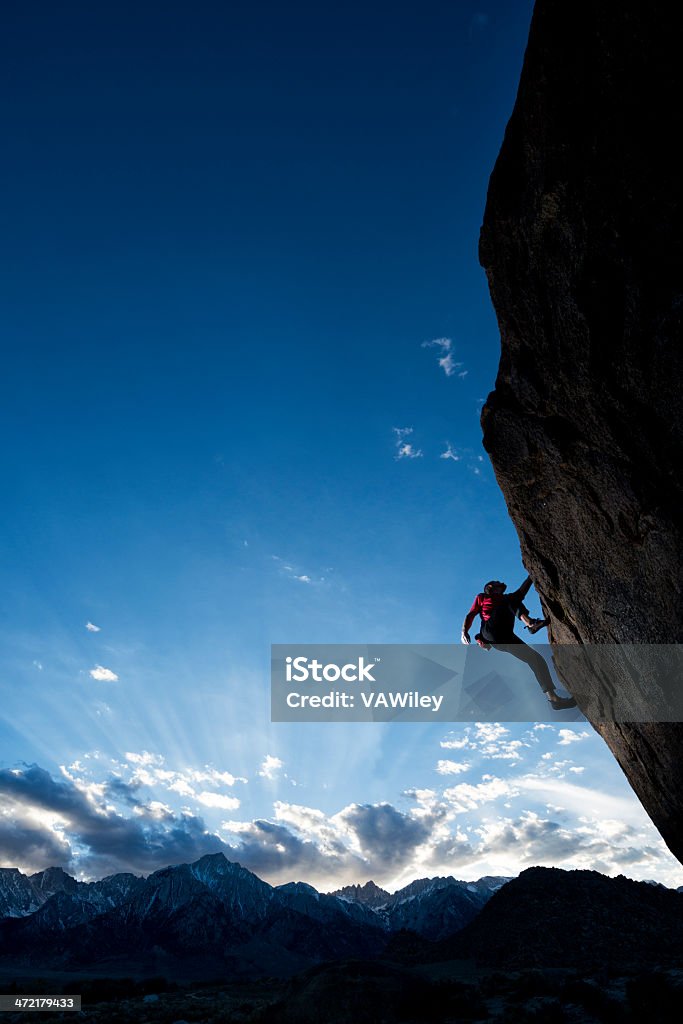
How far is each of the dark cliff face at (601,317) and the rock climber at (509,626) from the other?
1242mm

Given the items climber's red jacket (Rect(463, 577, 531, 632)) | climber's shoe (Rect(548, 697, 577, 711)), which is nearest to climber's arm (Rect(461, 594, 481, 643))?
climber's red jacket (Rect(463, 577, 531, 632))

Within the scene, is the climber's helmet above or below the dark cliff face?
below

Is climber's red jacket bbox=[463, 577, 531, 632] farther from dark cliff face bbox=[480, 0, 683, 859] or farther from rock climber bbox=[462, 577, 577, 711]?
dark cliff face bbox=[480, 0, 683, 859]

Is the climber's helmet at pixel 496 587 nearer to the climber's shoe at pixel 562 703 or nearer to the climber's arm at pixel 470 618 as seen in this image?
the climber's arm at pixel 470 618

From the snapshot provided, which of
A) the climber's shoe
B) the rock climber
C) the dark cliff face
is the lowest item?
the climber's shoe

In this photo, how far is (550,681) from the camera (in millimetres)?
12172

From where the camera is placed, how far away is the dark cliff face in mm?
7840

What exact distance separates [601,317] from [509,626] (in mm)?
6549

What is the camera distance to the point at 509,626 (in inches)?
470

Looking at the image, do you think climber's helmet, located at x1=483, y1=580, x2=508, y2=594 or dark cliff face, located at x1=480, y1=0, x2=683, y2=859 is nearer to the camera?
dark cliff face, located at x1=480, y1=0, x2=683, y2=859

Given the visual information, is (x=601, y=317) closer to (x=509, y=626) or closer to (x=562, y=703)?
(x=509, y=626)

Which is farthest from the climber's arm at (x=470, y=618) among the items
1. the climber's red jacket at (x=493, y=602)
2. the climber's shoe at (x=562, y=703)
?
the climber's shoe at (x=562, y=703)

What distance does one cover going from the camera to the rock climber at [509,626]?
11.8m

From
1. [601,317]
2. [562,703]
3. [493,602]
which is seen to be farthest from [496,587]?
[601,317]
